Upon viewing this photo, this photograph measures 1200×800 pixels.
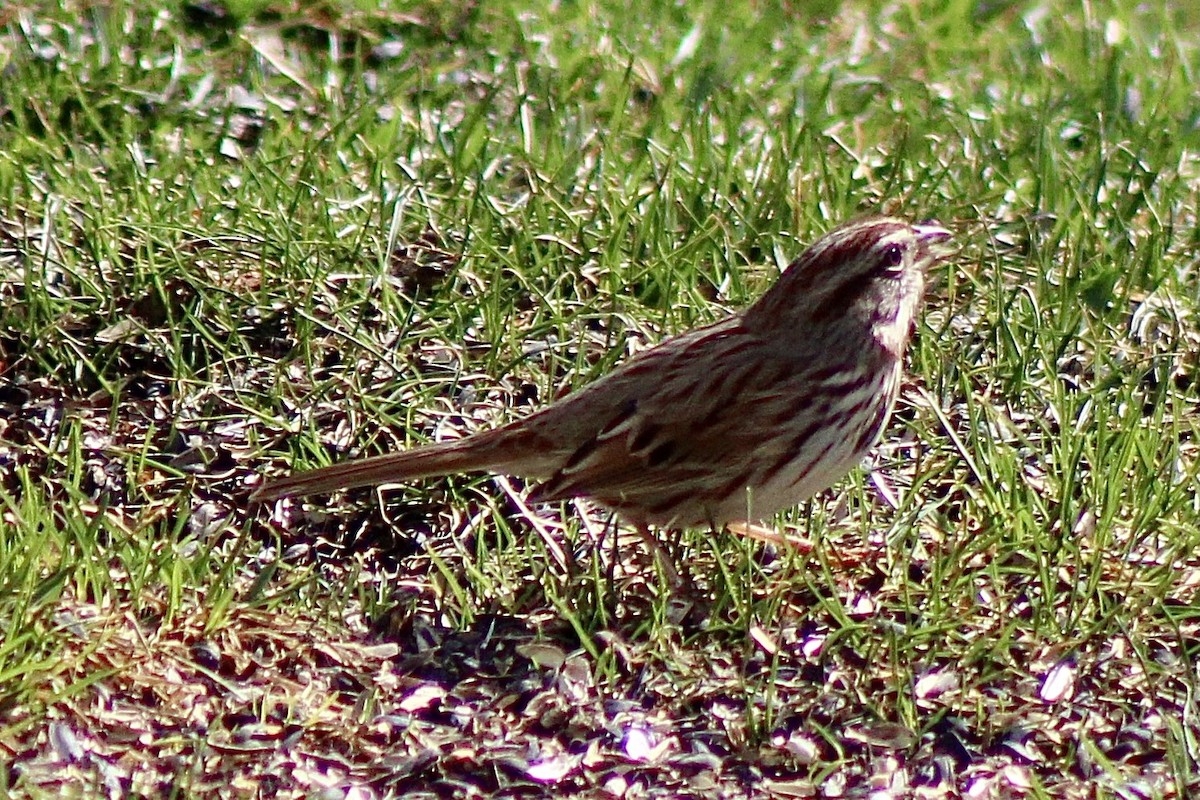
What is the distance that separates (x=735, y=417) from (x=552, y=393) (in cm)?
83

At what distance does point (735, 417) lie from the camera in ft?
16.8

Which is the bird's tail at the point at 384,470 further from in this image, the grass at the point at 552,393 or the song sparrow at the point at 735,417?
the grass at the point at 552,393

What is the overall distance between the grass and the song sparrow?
0.66 ft

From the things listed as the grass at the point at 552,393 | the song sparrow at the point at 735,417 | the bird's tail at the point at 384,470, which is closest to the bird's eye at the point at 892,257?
the song sparrow at the point at 735,417

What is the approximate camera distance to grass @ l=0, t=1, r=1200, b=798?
452 cm

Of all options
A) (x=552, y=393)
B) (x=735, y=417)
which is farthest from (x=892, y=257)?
(x=552, y=393)

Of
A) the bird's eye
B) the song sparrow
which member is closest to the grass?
the song sparrow

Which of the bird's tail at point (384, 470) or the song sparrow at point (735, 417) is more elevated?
the song sparrow at point (735, 417)

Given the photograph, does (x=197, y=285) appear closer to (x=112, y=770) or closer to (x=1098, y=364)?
(x=112, y=770)

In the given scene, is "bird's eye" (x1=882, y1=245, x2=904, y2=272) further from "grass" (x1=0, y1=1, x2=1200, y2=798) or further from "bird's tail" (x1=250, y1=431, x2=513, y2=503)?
"bird's tail" (x1=250, y1=431, x2=513, y2=503)

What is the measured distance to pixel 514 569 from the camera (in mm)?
5246

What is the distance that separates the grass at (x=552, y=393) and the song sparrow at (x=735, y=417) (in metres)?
0.20

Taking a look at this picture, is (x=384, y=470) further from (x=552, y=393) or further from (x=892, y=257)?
(x=892, y=257)

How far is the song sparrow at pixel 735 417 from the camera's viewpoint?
201 inches
